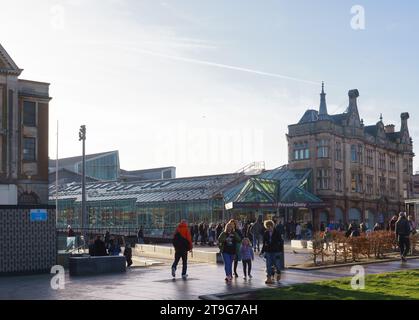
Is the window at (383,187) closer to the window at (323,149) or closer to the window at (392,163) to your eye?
the window at (392,163)

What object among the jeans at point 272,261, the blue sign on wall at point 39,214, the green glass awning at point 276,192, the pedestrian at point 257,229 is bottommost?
the jeans at point 272,261

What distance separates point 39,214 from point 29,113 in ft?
104

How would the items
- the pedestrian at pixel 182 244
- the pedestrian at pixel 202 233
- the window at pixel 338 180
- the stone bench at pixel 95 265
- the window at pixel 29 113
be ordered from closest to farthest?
the pedestrian at pixel 182 244 < the stone bench at pixel 95 265 < the pedestrian at pixel 202 233 < the window at pixel 29 113 < the window at pixel 338 180

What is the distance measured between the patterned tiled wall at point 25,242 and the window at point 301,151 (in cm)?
4267

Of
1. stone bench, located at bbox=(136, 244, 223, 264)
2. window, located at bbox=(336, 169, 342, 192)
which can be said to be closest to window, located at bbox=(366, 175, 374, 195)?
window, located at bbox=(336, 169, 342, 192)

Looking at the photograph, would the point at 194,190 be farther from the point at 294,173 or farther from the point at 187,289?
the point at 187,289

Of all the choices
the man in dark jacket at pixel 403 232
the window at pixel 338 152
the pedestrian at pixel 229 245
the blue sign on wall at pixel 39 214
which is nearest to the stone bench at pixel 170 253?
the pedestrian at pixel 229 245

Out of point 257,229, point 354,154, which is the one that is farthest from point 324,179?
point 257,229

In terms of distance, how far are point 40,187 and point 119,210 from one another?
16595 mm

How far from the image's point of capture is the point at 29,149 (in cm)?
5106

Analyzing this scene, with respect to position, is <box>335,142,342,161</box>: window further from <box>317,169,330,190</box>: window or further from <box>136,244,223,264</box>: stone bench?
<box>136,244,223,264</box>: stone bench

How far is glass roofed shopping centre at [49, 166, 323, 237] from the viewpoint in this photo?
53031mm

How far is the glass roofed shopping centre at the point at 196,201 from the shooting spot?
53.0m
